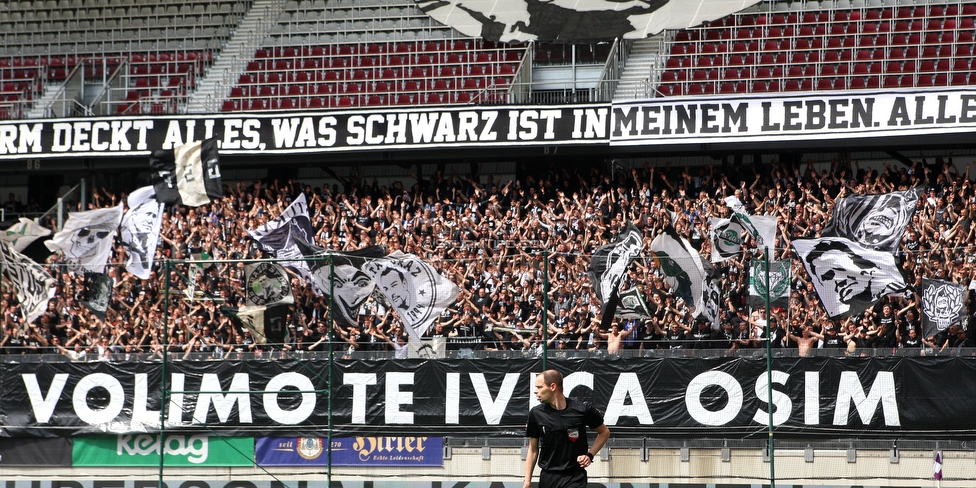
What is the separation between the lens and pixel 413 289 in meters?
13.1

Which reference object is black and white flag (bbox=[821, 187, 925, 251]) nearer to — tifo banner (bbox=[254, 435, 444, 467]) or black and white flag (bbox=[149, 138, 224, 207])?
tifo banner (bbox=[254, 435, 444, 467])

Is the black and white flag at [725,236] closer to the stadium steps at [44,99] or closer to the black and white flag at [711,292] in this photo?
the black and white flag at [711,292]

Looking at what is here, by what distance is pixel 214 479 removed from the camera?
1334 cm

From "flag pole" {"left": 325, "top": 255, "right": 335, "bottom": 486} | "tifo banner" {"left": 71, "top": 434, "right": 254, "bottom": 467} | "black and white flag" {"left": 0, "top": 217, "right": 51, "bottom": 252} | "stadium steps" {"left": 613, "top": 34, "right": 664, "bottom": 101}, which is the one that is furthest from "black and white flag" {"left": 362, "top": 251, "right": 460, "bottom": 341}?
"black and white flag" {"left": 0, "top": 217, "right": 51, "bottom": 252}

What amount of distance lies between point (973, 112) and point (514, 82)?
8322mm

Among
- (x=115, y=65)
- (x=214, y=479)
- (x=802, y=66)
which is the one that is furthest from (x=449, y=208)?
(x=115, y=65)

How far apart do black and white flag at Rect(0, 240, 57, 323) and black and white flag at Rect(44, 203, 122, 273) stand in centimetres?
327

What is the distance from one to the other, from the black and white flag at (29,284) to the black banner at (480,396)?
0.76 metres

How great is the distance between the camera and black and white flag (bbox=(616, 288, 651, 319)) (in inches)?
493

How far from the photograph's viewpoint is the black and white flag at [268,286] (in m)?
13.5

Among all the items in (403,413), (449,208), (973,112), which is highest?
(973,112)

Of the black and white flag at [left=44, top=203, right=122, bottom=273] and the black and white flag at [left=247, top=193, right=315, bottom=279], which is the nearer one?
the black and white flag at [left=247, top=193, right=315, bottom=279]

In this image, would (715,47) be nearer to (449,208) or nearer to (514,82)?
(514,82)

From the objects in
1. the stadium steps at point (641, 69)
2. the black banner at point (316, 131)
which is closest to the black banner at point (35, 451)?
the black banner at point (316, 131)
